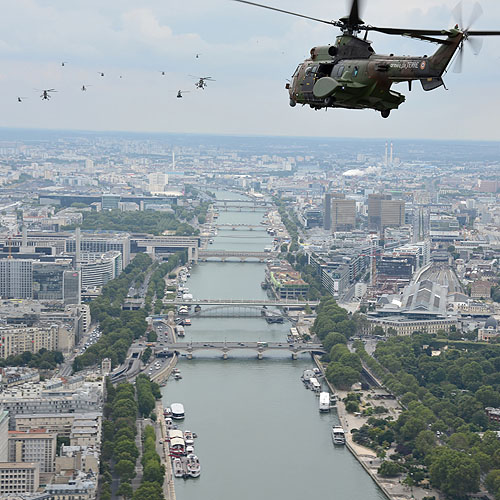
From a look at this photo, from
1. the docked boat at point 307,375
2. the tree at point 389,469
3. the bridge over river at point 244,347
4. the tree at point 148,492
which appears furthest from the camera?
the bridge over river at point 244,347

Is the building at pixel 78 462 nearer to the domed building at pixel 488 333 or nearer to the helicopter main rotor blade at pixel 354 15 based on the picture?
the helicopter main rotor blade at pixel 354 15

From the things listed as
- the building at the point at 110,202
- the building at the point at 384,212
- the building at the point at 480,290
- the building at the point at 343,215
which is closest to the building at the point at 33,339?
the building at the point at 480,290

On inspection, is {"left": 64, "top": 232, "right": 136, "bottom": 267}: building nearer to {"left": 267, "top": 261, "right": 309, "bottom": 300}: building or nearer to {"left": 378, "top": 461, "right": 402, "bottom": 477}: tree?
{"left": 267, "top": 261, "right": 309, "bottom": 300}: building

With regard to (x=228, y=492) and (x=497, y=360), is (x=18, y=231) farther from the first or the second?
(x=228, y=492)

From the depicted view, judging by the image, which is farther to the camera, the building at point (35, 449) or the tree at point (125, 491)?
the building at point (35, 449)

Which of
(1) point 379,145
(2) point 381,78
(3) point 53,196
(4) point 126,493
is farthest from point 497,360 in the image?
(1) point 379,145
